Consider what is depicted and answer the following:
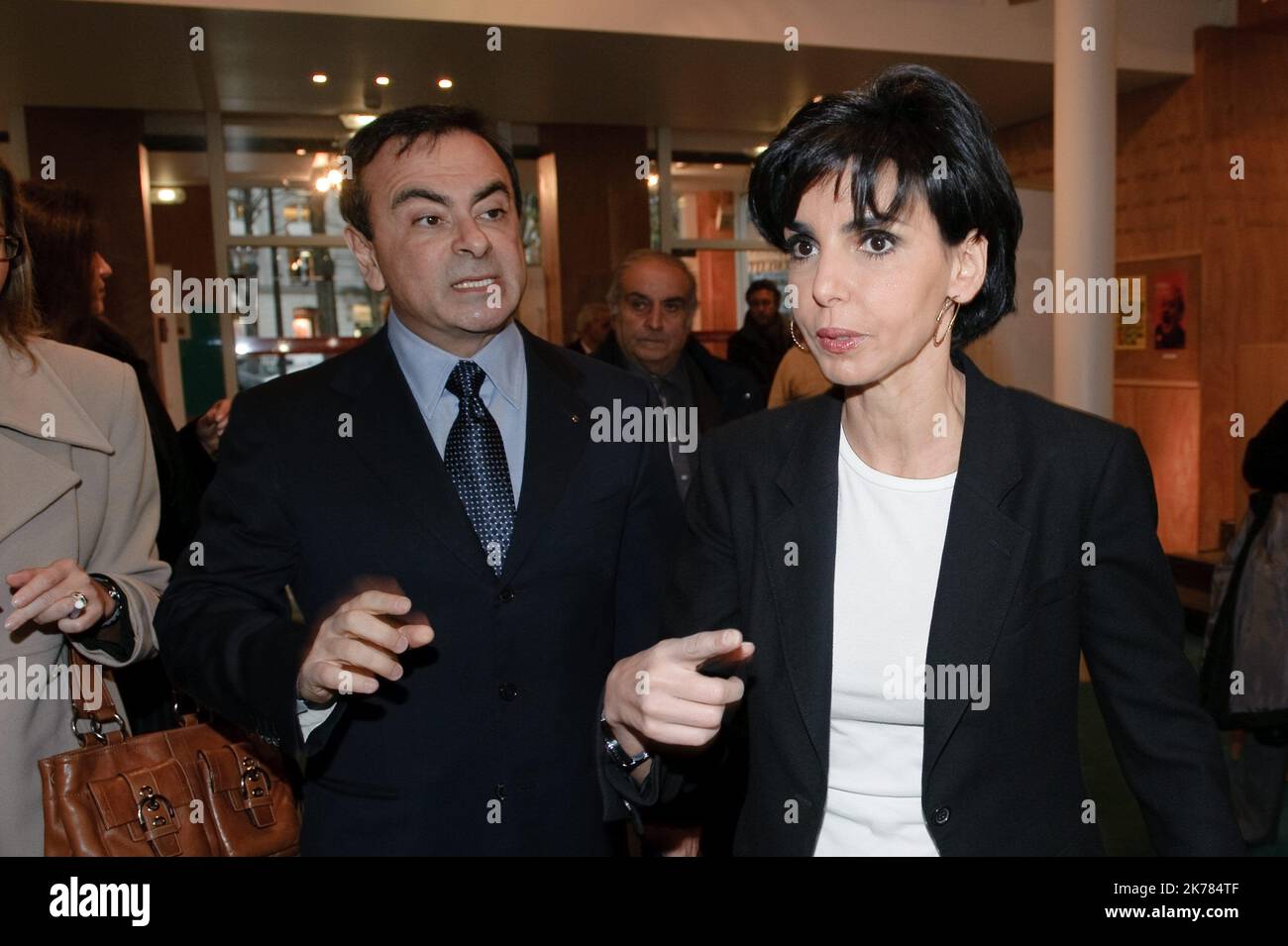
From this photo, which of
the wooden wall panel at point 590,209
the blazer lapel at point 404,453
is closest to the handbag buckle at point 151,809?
the blazer lapel at point 404,453

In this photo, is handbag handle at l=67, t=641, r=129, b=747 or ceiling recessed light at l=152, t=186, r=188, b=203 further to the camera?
ceiling recessed light at l=152, t=186, r=188, b=203

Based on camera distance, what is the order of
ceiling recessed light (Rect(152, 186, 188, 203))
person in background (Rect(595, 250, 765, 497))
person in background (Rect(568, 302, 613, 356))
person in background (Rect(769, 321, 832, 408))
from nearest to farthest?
person in background (Rect(595, 250, 765, 497)) < person in background (Rect(769, 321, 832, 408)) < person in background (Rect(568, 302, 613, 356)) < ceiling recessed light (Rect(152, 186, 188, 203))

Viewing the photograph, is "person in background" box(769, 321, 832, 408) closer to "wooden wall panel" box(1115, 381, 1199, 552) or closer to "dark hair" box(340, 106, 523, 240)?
"dark hair" box(340, 106, 523, 240)

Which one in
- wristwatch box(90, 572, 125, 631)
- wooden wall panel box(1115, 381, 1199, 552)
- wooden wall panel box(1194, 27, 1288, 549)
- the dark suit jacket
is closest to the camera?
→ wristwatch box(90, 572, 125, 631)

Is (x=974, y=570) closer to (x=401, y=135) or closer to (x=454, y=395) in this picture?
(x=454, y=395)

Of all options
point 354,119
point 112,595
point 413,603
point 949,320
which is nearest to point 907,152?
point 949,320

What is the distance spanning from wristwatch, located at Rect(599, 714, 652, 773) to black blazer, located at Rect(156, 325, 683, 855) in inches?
10.8

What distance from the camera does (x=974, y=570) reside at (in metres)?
1.41

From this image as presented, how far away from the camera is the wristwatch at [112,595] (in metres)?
1.75

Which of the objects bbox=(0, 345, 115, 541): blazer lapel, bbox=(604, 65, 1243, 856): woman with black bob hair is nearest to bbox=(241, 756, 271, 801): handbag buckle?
bbox=(0, 345, 115, 541): blazer lapel

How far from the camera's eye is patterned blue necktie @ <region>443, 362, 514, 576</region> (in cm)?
169

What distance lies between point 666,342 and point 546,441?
2397 millimetres

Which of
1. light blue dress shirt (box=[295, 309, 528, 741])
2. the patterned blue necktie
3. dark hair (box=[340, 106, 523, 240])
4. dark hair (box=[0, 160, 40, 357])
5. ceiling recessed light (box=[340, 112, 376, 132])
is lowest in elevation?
the patterned blue necktie

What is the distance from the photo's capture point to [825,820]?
4.75 ft
